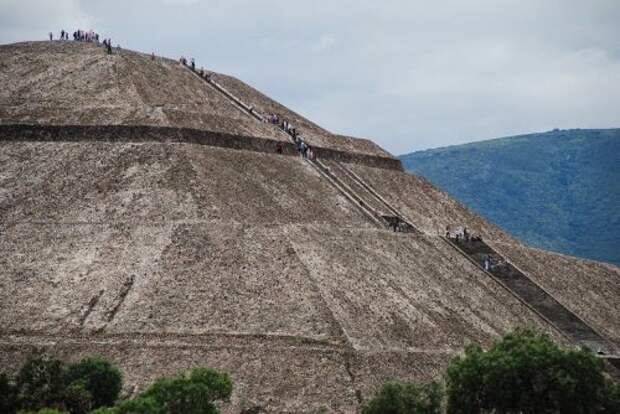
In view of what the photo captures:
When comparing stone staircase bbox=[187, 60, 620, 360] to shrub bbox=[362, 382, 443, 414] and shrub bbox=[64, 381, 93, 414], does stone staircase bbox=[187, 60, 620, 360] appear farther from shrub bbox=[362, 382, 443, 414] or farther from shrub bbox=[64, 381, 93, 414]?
shrub bbox=[64, 381, 93, 414]

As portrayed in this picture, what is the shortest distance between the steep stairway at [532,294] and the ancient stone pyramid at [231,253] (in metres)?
0.17

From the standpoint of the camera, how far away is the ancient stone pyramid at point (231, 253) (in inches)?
2405

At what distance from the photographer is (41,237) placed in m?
72.1

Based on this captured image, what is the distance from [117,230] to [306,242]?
464 inches

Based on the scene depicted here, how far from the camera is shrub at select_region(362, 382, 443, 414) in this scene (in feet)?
171

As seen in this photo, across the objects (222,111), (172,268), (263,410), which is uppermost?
(222,111)

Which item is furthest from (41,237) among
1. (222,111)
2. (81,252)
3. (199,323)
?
(222,111)

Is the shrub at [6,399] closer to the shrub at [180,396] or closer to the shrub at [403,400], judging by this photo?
the shrub at [180,396]

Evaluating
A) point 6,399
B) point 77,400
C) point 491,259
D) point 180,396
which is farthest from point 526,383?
point 491,259

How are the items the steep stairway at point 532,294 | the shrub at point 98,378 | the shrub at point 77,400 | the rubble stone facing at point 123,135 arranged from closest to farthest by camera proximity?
the shrub at point 77,400 → the shrub at point 98,378 → the steep stairway at point 532,294 → the rubble stone facing at point 123,135

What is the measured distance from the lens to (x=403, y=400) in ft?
171

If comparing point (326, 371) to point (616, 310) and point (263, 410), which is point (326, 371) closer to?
point (263, 410)

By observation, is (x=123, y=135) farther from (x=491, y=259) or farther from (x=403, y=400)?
(x=403, y=400)

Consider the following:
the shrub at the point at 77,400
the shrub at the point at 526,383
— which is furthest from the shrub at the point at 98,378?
the shrub at the point at 526,383
